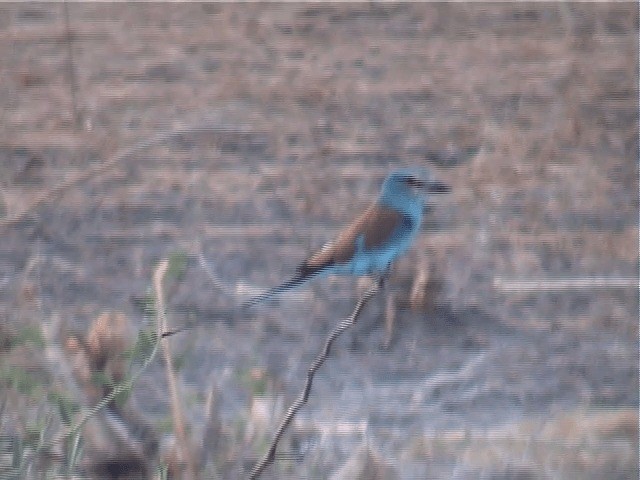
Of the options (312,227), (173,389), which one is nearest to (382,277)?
(312,227)

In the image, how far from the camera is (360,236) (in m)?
2.29

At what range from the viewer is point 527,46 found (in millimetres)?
2326

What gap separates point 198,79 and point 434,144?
2.15ft

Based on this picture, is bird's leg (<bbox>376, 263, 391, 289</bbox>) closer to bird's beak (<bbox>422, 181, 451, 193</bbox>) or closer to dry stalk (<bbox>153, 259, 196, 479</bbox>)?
bird's beak (<bbox>422, 181, 451, 193</bbox>)

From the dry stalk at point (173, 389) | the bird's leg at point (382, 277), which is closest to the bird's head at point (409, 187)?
the bird's leg at point (382, 277)

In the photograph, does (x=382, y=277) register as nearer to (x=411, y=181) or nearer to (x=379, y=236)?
(x=379, y=236)

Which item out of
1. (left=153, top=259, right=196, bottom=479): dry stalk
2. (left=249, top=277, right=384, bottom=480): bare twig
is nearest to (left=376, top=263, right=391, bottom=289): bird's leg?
(left=249, top=277, right=384, bottom=480): bare twig

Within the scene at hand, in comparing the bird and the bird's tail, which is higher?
the bird

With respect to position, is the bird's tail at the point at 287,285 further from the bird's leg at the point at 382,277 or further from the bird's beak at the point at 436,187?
the bird's beak at the point at 436,187

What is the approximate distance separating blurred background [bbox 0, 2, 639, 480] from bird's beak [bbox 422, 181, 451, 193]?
0.07 ft

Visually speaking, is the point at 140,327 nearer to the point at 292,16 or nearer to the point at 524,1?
the point at 292,16

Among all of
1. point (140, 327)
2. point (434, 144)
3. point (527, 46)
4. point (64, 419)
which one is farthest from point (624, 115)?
point (64, 419)

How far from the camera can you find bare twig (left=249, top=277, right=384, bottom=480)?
91.7 inches

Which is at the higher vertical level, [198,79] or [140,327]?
[198,79]
